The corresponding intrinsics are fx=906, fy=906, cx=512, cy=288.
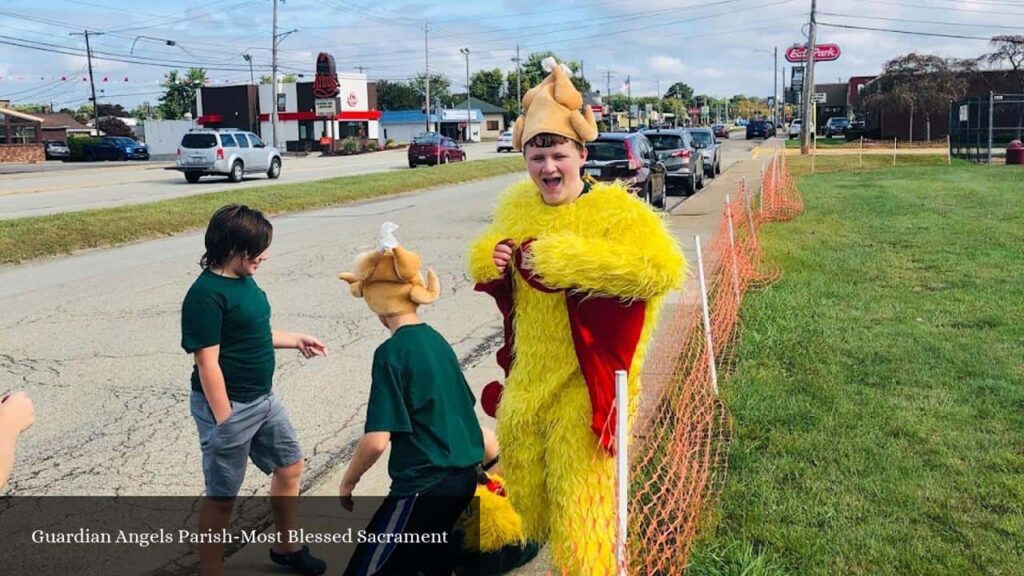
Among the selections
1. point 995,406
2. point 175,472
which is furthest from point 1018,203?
point 175,472

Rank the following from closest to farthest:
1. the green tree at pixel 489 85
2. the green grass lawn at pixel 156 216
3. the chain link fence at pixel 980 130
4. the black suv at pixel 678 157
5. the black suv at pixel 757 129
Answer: the green grass lawn at pixel 156 216
the black suv at pixel 678 157
the chain link fence at pixel 980 130
the black suv at pixel 757 129
the green tree at pixel 489 85

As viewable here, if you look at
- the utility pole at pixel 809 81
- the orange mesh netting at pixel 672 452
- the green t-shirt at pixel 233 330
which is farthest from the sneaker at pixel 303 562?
the utility pole at pixel 809 81

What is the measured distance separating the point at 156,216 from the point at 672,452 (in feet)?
44.1

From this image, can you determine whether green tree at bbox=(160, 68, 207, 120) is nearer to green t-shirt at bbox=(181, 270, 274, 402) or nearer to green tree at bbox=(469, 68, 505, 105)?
green tree at bbox=(469, 68, 505, 105)

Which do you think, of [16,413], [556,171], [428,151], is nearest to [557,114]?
[556,171]

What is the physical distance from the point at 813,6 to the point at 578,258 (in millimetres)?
45472

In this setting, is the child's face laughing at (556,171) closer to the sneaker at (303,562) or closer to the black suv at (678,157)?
the sneaker at (303,562)

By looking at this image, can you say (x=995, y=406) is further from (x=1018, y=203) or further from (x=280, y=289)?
(x=1018, y=203)

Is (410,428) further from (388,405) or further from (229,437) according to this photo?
(229,437)

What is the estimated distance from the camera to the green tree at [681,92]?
176 meters

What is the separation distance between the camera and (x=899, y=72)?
168 ft

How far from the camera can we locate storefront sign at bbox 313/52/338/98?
61.5 m

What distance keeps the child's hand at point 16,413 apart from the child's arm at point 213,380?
2.49 feet

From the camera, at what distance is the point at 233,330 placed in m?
3.27
